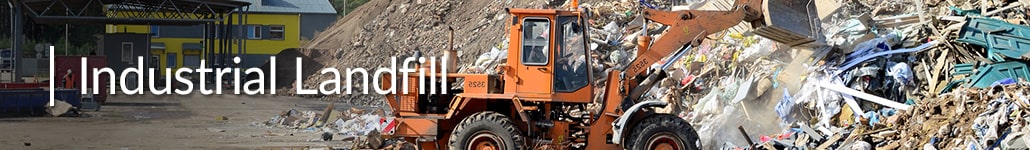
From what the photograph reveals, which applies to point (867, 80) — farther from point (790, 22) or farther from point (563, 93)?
point (563, 93)

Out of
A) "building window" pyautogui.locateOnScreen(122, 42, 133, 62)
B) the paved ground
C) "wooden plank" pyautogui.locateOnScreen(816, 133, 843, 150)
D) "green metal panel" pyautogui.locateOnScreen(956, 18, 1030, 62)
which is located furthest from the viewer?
"building window" pyautogui.locateOnScreen(122, 42, 133, 62)

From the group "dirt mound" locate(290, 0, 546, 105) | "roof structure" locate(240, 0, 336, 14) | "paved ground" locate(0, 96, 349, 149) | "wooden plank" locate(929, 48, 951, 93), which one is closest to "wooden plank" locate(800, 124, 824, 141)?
"wooden plank" locate(929, 48, 951, 93)

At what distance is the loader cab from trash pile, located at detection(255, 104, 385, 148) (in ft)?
21.3

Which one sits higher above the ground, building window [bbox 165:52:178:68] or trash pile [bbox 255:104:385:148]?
building window [bbox 165:52:178:68]

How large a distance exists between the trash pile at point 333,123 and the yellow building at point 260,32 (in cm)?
3296

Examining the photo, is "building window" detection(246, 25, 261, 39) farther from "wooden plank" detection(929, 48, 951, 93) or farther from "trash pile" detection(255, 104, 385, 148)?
"wooden plank" detection(929, 48, 951, 93)

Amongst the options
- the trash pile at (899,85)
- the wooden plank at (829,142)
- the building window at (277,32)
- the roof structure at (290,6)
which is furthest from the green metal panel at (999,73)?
the building window at (277,32)

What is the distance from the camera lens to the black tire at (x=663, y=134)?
14.5 metres

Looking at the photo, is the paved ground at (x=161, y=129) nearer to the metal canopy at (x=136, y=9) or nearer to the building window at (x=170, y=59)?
the metal canopy at (x=136, y=9)

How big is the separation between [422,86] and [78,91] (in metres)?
15.7

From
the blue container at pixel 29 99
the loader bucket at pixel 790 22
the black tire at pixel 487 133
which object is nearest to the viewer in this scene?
the black tire at pixel 487 133

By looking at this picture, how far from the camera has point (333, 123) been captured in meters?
25.5

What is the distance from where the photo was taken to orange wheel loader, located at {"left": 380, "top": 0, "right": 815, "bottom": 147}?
586 inches

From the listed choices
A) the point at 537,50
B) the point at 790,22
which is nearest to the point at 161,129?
the point at 537,50
